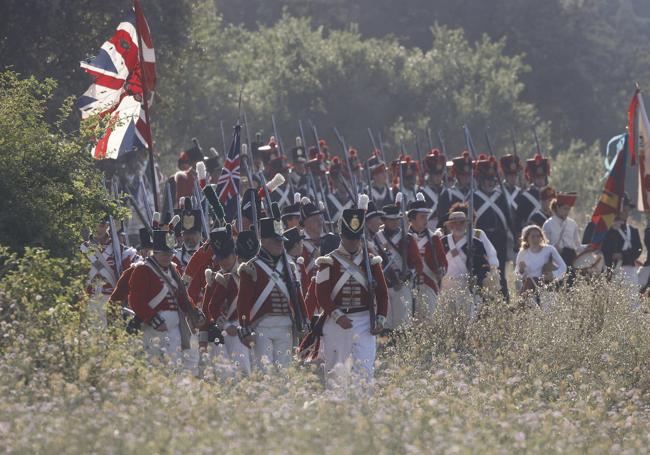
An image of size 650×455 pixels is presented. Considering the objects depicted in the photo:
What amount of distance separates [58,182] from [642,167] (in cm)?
688

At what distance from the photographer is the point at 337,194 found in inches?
875

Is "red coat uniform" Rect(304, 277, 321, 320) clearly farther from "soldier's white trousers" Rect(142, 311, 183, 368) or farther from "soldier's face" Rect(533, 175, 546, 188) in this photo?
"soldier's face" Rect(533, 175, 546, 188)

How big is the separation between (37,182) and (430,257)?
15.8 feet

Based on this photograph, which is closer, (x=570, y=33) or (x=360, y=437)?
(x=360, y=437)

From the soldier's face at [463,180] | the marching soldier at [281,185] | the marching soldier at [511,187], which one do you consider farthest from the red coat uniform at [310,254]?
the marching soldier at [281,185]

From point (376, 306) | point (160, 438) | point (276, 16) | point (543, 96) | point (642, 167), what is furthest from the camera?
point (276, 16)

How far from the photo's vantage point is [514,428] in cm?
895

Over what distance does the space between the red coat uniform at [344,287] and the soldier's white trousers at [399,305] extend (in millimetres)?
3464

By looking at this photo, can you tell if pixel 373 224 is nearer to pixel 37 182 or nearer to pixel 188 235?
pixel 188 235

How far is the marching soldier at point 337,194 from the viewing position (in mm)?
21155

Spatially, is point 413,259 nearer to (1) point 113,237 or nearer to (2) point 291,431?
(1) point 113,237

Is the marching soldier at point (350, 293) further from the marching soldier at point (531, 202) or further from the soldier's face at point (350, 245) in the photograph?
the marching soldier at point (531, 202)

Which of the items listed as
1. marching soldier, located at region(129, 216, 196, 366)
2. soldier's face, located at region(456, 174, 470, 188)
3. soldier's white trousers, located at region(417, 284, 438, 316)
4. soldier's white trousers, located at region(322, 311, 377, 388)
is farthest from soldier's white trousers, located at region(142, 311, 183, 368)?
soldier's face, located at region(456, 174, 470, 188)

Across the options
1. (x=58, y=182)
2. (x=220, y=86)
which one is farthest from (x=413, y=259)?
(x=220, y=86)
